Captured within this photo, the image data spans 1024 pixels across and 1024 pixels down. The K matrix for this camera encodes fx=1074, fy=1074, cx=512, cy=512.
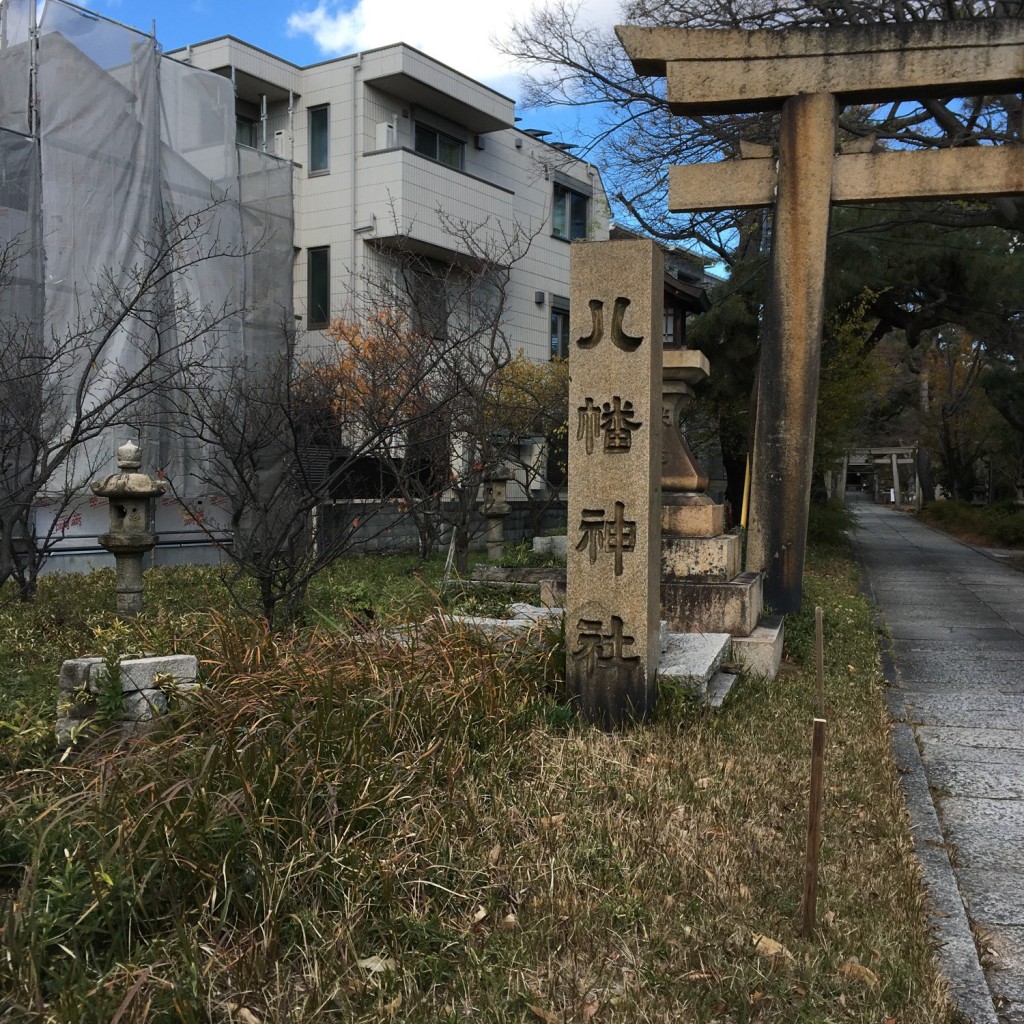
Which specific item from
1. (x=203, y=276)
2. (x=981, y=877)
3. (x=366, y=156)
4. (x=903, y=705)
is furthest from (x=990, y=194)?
(x=366, y=156)

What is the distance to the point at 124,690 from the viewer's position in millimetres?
4730

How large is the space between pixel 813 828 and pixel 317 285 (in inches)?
767

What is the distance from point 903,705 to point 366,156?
1615 cm

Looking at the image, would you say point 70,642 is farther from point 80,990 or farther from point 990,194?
point 990,194

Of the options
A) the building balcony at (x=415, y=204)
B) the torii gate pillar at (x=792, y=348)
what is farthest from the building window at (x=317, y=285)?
the torii gate pillar at (x=792, y=348)

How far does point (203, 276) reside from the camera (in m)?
16.6

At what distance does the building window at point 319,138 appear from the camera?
21.4 metres

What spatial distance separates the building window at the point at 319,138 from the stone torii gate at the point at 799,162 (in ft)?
42.3

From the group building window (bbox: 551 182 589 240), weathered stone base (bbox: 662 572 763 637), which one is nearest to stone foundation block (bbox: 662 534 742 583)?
weathered stone base (bbox: 662 572 763 637)

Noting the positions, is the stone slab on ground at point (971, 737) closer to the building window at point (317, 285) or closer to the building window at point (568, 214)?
the building window at point (317, 285)

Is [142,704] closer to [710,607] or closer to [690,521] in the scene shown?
[710,607]

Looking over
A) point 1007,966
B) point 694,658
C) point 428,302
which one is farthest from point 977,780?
point 428,302

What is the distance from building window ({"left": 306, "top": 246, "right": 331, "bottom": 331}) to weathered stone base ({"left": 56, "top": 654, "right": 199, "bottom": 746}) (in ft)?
56.2

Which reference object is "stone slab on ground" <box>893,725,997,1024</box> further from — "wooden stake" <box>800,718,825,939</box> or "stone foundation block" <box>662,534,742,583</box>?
"stone foundation block" <box>662,534,742,583</box>
